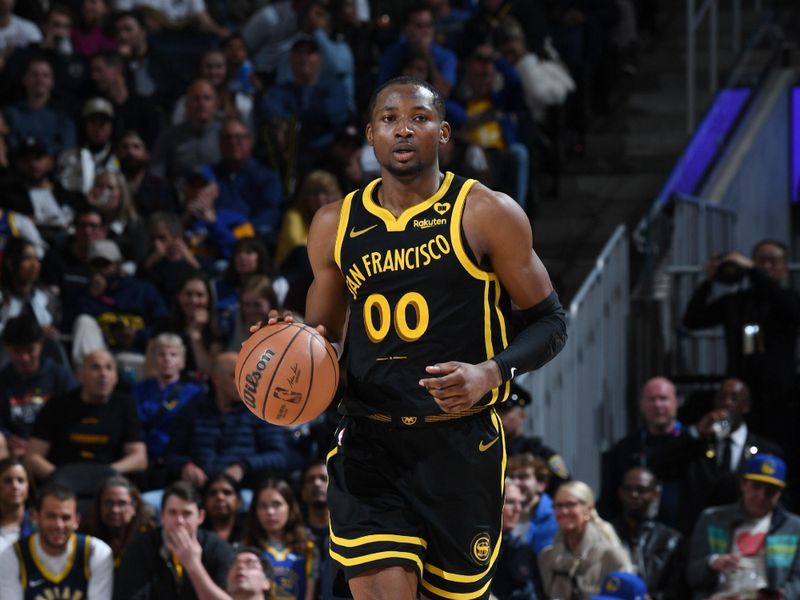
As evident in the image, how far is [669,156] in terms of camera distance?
15500mm

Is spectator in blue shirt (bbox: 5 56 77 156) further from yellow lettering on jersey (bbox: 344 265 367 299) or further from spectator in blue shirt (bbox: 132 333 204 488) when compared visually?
yellow lettering on jersey (bbox: 344 265 367 299)

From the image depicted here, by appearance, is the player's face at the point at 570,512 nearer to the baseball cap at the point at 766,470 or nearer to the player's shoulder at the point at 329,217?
the baseball cap at the point at 766,470

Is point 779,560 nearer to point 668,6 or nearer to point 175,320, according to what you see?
point 175,320

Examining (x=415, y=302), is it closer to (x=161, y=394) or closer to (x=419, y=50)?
(x=161, y=394)

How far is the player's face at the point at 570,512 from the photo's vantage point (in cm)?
979

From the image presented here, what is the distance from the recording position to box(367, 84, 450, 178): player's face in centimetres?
557

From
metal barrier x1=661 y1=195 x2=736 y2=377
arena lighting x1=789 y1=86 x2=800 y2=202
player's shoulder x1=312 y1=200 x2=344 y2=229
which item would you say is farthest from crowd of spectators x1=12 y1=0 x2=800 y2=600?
player's shoulder x1=312 y1=200 x2=344 y2=229

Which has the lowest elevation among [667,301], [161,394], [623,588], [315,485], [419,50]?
[623,588]

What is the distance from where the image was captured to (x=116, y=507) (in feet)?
32.1

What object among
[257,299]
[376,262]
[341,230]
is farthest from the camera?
[257,299]

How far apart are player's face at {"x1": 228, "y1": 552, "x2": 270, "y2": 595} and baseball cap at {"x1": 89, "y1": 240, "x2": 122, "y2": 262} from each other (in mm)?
3589

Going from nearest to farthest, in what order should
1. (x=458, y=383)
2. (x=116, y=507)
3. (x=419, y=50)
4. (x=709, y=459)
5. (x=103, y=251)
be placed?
(x=458, y=383) < (x=116, y=507) < (x=709, y=459) < (x=103, y=251) < (x=419, y=50)

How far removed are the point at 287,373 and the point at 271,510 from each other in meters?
4.31

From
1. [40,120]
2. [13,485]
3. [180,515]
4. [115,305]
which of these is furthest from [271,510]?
[40,120]
